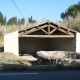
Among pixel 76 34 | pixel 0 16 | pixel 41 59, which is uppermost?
pixel 0 16

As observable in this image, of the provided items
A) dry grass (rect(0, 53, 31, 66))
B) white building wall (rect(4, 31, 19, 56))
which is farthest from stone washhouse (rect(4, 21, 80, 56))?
dry grass (rect(0, 53, 31, 66))

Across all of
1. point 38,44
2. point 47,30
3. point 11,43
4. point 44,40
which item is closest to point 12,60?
point 11,43

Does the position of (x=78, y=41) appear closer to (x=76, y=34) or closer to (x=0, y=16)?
(x=76, y=34)

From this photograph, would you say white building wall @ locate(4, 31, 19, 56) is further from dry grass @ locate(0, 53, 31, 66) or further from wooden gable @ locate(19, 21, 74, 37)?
dry grass @ locate(0, 53, 31, 66)

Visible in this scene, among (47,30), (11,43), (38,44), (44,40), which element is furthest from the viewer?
(44,40)

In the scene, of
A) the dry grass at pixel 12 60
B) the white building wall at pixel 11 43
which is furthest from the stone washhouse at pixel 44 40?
the dry grass at pixel 12 60

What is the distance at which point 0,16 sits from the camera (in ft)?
271

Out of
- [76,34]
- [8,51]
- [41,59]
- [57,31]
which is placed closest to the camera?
[41,59]

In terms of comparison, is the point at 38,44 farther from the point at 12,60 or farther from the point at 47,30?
the point at 12,60

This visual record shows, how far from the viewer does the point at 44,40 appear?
123ft

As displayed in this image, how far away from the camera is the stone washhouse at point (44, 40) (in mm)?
28797

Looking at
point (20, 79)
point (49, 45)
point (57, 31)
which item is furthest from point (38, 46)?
point (20, 79)

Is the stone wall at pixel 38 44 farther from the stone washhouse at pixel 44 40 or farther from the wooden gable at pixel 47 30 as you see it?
the wooden gable at pixel 47 30

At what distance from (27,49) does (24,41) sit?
4.07 ft
